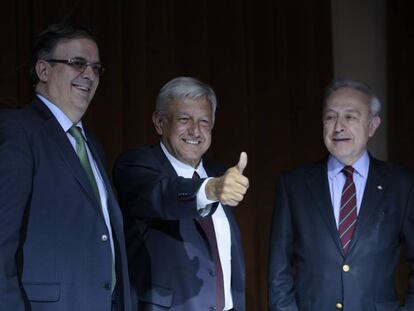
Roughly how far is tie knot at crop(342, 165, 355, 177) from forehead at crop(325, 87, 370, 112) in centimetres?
22

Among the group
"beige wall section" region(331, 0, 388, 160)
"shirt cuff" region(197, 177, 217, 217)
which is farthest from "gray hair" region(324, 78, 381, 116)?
"beige wall section" region(331, 0, 388, 160)

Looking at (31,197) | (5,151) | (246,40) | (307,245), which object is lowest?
(307,245)

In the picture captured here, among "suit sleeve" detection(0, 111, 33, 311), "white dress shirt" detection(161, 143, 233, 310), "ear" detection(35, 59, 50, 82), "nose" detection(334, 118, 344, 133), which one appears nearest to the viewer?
"suit sleeve" detection(0, 111, 33, 311)

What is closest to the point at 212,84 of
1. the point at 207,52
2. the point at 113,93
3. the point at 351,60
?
the point at 207,52

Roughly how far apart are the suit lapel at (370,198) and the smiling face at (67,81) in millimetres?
1080

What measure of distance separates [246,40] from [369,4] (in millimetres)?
906

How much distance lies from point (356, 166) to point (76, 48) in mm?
1152

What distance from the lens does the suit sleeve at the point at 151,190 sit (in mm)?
2205

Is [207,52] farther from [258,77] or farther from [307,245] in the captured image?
[307,245]

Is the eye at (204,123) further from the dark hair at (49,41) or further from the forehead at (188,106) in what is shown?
the dark hair at (49,41)

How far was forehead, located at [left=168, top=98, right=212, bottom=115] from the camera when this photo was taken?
268 centimetres

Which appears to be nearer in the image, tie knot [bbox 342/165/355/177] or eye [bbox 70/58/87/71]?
eye [bbox 70/58/87/71]

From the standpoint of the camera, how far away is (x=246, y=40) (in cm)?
425

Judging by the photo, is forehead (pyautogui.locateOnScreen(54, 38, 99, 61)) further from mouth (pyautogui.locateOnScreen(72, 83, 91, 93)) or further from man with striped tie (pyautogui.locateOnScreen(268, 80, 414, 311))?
man with striped tie (pyautogui.locateOnScreen(268, 80, 414, 311))
